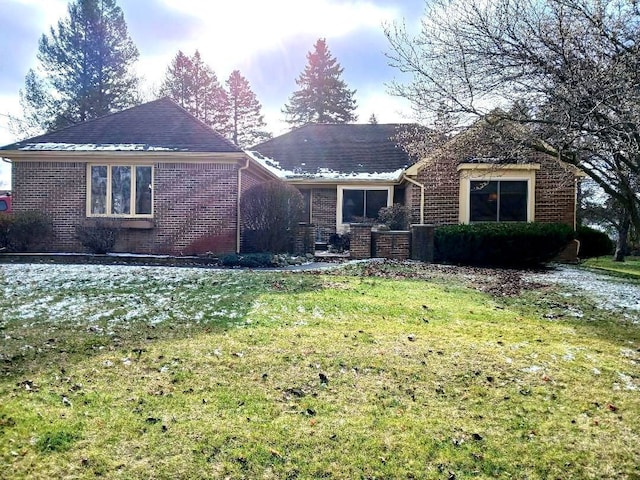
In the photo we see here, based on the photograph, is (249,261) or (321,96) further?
(321,96)

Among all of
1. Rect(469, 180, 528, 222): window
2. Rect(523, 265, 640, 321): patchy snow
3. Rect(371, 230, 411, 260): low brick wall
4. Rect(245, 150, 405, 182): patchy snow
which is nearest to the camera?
Rect(523, 265, 640, 321): patchy snow

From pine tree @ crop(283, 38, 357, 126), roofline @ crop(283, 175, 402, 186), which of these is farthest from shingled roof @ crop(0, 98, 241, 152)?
pine tree @ crop(283, 38, 357, 126)

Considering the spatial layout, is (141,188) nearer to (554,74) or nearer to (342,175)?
(342,175)

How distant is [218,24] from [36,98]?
27.7m

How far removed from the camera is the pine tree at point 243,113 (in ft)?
150

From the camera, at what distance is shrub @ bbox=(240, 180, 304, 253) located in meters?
13.5

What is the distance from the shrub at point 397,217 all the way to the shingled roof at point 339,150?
3166 millimetres

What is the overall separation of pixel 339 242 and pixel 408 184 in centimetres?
348

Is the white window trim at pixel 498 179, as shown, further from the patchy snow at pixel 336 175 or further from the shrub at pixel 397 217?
the patchy snow at pixel 336 175

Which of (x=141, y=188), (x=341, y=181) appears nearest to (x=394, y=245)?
(x=341, y=181)

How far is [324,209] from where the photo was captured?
19188mm

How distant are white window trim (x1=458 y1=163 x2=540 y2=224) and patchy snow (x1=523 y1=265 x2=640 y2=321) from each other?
377 cm

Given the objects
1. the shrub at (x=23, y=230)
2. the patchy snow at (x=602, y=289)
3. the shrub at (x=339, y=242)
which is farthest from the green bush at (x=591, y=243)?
the shrub at (x=23, y=230)

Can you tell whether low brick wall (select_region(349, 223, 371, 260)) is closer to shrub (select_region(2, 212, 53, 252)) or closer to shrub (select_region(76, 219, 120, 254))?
shrub (select_region(76, 219, 120, 254))
